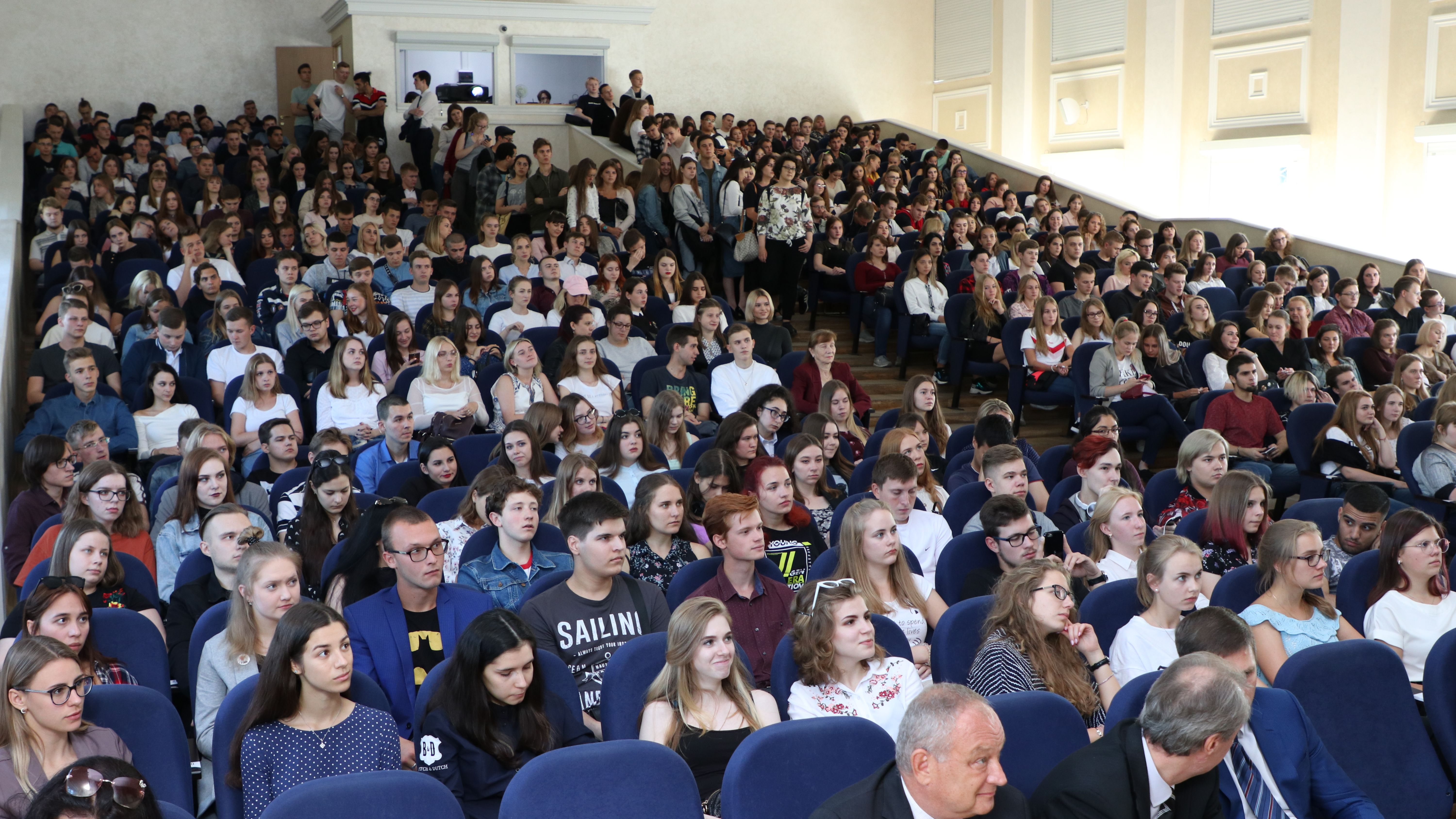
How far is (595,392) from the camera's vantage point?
6.39 meters

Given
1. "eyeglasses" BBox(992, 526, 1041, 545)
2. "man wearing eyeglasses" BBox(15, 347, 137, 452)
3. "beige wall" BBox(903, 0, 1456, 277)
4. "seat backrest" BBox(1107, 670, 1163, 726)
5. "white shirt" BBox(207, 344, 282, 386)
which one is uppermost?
"beige wall" BBox(903, 0, 1456, 277)

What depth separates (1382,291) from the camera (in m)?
9.34

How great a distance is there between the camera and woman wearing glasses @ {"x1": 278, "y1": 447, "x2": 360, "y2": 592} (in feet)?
13.4

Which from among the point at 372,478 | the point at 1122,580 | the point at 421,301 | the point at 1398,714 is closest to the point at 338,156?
the point at 421,301

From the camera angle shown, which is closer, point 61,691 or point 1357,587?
point 61,691

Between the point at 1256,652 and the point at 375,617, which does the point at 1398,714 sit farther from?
the point at 375,617

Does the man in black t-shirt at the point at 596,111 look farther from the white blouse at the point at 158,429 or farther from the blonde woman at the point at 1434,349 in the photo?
the blonde woman at the point at 1434,349

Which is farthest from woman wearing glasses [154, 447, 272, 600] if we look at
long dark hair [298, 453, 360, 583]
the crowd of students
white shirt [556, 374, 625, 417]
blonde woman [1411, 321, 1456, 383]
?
blonde woman [1411, 321, 1456, 383]

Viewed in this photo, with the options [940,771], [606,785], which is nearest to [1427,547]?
[940,771]

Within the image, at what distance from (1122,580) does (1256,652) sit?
414 millimetres

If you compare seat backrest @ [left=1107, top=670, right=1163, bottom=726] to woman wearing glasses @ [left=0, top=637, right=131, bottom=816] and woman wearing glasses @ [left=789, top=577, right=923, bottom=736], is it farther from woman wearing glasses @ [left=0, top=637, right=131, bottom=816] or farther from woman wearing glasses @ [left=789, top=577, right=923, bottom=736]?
woman wearing glasses @ [left=0, top=637, right=131, bottom=816]

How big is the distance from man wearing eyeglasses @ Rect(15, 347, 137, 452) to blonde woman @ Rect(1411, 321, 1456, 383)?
7.35 m

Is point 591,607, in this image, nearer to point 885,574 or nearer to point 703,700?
point 703,700

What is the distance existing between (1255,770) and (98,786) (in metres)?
2.31
